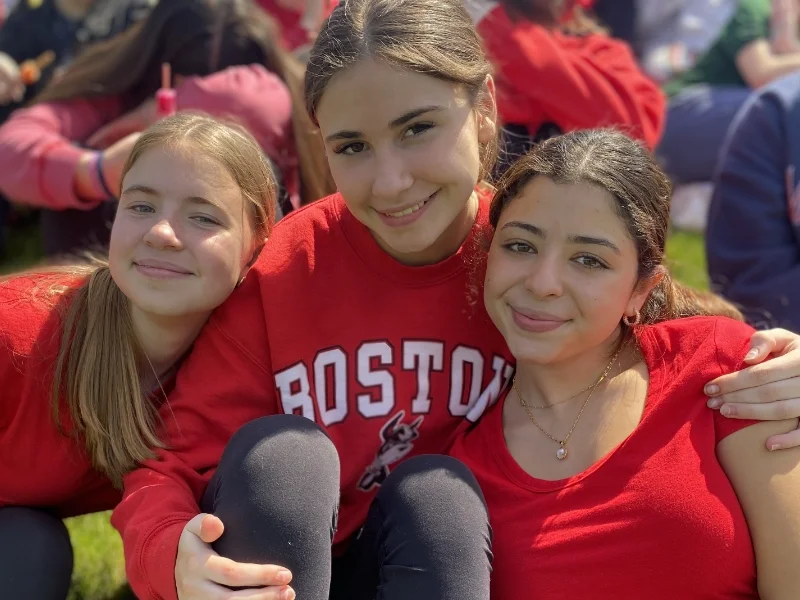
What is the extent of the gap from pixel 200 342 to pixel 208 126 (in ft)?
1.32

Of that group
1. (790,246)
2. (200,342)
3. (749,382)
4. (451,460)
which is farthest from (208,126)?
(790,246)

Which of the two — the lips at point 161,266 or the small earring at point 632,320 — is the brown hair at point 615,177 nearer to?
the small earring at point 632,320

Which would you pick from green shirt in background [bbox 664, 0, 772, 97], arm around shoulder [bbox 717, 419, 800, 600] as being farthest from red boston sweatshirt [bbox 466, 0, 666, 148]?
green shirt in background [bbox 664, 0, 772, 97]

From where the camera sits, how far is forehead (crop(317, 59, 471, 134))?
1.60 metres

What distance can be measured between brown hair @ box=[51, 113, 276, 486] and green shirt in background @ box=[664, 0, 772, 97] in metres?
3.27

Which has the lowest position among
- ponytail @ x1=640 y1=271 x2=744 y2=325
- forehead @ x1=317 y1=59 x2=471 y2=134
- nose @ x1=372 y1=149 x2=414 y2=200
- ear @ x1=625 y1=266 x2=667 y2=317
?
ponytail @ x1=640 y1=271 x2=744 y2=325

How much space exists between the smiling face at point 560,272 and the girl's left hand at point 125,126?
131 cm

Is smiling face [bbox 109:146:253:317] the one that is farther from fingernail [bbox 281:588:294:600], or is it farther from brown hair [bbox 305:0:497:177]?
fingernail [bbox 281:588:294:600]

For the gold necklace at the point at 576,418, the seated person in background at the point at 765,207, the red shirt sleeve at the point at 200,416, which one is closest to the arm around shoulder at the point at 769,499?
the gold necklace at the point at 576,418

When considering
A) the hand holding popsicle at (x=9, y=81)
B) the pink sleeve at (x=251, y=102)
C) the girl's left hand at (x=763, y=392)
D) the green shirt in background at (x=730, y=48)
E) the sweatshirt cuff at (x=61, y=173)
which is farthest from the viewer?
the green shirt in background at (x=730, y=48)

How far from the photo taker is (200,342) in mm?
1788

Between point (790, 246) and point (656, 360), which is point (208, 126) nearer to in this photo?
point (656, 360)

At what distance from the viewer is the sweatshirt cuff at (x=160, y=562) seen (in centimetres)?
148

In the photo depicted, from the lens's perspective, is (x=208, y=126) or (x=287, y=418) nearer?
(x=287, y=418)
